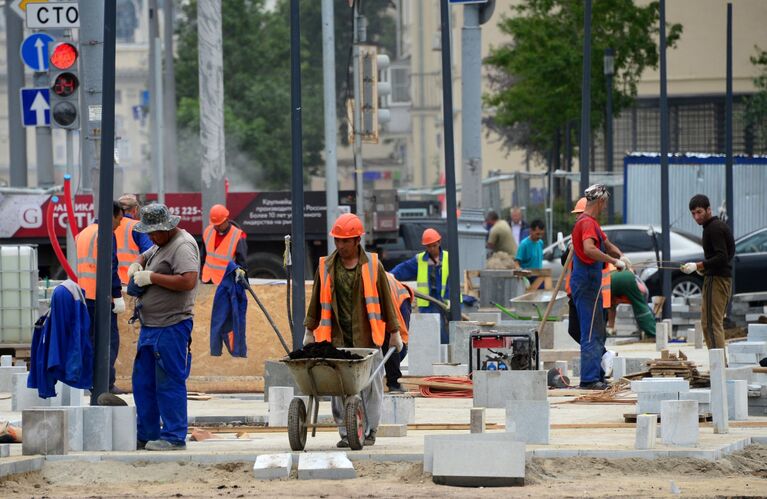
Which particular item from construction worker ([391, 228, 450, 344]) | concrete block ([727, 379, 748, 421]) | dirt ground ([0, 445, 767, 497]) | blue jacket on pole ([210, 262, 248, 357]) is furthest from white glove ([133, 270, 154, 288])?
construction worker ([391, 228, 450, 344])

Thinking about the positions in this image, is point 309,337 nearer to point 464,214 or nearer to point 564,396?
point 564,396

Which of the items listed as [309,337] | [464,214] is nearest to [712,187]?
[464,214]

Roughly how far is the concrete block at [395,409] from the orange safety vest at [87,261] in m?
3.10

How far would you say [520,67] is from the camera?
4516 centimetres

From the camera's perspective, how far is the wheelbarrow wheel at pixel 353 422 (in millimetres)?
11672

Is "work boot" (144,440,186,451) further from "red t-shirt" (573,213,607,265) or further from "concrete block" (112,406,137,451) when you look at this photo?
"red t-shirt" (573,213,607,265)

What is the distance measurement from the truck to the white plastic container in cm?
1048

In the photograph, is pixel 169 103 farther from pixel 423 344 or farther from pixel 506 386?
pixel 506 386

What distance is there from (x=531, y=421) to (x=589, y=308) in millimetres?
4438

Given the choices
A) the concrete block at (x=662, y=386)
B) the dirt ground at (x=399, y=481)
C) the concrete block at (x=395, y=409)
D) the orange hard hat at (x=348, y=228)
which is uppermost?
the orange hard hat at (x=348, y=228)

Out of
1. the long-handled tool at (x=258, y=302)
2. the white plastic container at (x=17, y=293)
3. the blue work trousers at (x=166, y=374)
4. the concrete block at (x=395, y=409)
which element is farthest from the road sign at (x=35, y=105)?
the blue work trousers at (x=166, y=374)

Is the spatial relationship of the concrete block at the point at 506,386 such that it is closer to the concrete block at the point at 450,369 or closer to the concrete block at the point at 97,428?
the concrete block at the point at 97,428

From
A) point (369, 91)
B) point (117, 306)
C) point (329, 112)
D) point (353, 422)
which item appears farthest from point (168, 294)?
point (369, 91)

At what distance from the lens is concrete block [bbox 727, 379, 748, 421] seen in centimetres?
1373
